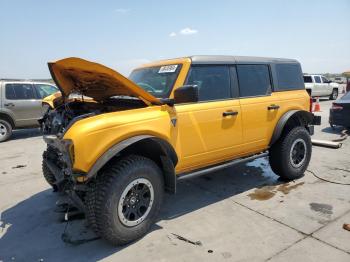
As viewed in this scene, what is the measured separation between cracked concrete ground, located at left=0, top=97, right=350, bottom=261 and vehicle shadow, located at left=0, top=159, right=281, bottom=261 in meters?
0.01

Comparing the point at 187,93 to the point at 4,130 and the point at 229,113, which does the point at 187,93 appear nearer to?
the point at 229,113

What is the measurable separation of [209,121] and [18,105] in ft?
26.1

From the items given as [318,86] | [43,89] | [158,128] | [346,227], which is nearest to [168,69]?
[158,128]

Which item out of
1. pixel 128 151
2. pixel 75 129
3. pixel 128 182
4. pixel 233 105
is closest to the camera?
pixel 75 129

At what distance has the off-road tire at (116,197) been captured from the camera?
325cm

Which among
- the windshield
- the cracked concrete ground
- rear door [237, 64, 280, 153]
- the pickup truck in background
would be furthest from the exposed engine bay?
the pickup truck in background

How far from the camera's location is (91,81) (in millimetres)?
4074

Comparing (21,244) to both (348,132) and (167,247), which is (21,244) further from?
(348,132)

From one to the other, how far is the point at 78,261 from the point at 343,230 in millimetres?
2904

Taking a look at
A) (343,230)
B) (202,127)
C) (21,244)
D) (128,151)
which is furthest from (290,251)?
(21,244)

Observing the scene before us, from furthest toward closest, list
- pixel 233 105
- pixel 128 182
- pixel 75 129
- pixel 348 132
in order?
pixel 348 132, pixel 233 105, pixel 128 182, pixel 75 129

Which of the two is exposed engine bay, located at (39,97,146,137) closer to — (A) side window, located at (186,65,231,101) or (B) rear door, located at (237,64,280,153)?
(A) side window, located at (186,65,231,101)

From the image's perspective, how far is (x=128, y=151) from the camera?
363 centimetres

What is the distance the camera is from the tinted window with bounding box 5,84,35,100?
10039 mm
